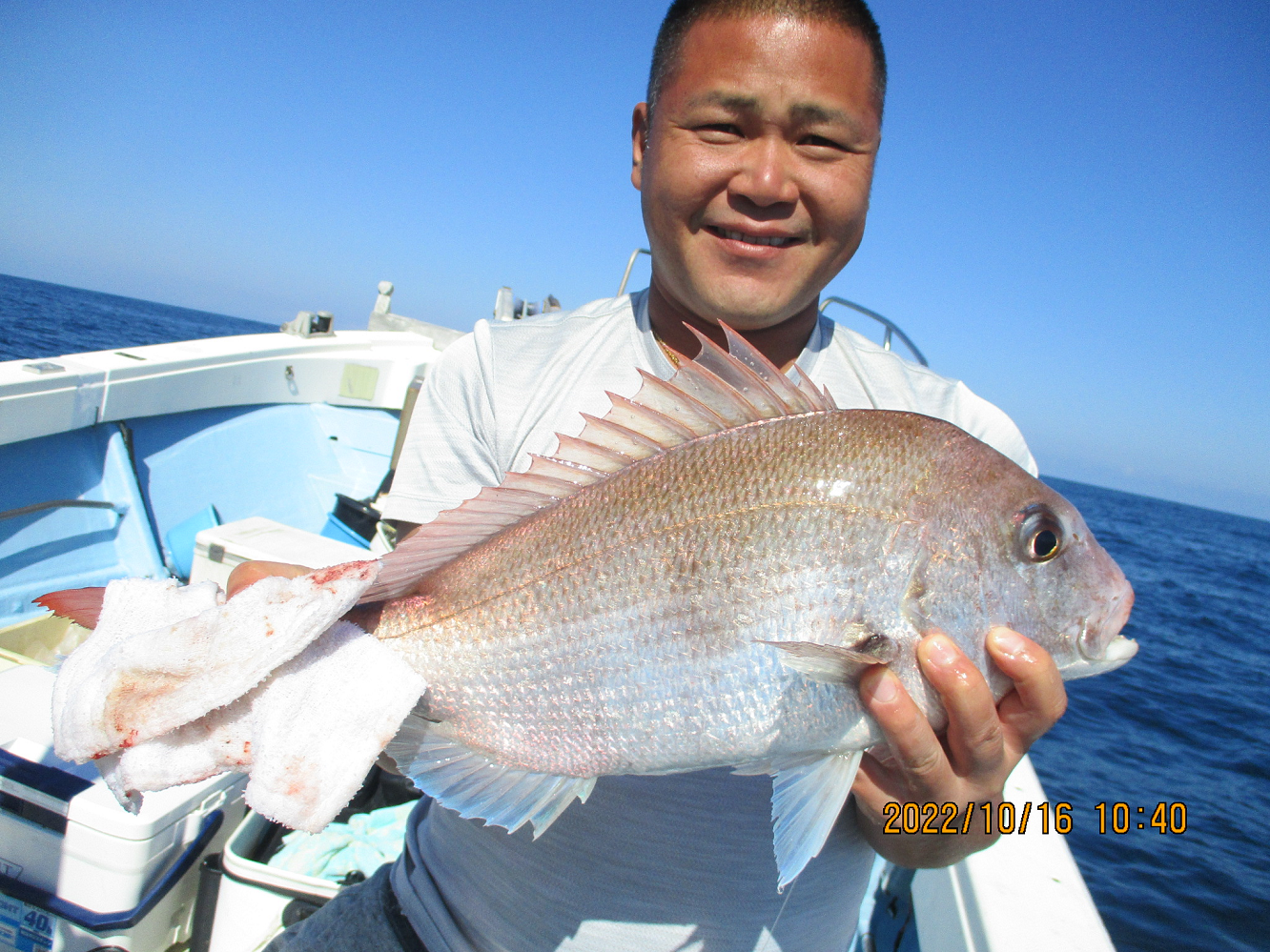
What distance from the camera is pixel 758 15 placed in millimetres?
1547

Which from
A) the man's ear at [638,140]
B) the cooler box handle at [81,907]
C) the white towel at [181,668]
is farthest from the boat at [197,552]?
A: the white towel at [181,668]

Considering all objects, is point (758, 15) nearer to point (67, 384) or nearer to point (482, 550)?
point (482, 550)

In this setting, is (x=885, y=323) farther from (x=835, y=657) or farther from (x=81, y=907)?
(x=81, y=907)

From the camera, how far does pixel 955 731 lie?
125cm

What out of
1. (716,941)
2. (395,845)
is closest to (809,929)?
(716,941)

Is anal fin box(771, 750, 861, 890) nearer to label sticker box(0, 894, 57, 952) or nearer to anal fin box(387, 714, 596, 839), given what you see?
anal fin box(387, 714, 596, 839)

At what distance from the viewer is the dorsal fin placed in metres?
1.41

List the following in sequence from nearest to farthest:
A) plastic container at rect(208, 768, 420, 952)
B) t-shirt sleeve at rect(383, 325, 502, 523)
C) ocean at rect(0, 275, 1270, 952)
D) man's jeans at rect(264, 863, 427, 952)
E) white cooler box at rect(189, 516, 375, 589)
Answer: man's jeans at rect(264, 863, 427, 952) < t-shirt sleeve at rect(383, 325, 502, 523) < plastic container at rect(208, 768, 420, 952) < white cooler box at rect(189, 516, 375, 589) < ocean at rect(0, 275, 1270, 952)

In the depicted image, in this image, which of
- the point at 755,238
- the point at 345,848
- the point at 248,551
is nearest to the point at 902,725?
the point at 755,238

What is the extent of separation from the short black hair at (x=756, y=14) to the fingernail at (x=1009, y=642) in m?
1.25

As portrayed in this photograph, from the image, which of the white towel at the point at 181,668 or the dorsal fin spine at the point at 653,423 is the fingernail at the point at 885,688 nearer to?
the dorsal fin spine at the point at 653,423

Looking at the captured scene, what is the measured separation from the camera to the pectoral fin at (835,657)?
3.81 feet

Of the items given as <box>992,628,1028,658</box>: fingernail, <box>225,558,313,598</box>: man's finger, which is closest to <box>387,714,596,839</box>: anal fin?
<box>225,558,313,598</box>: man's finger

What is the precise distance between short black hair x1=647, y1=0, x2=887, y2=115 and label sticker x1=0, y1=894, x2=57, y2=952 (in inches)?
113
